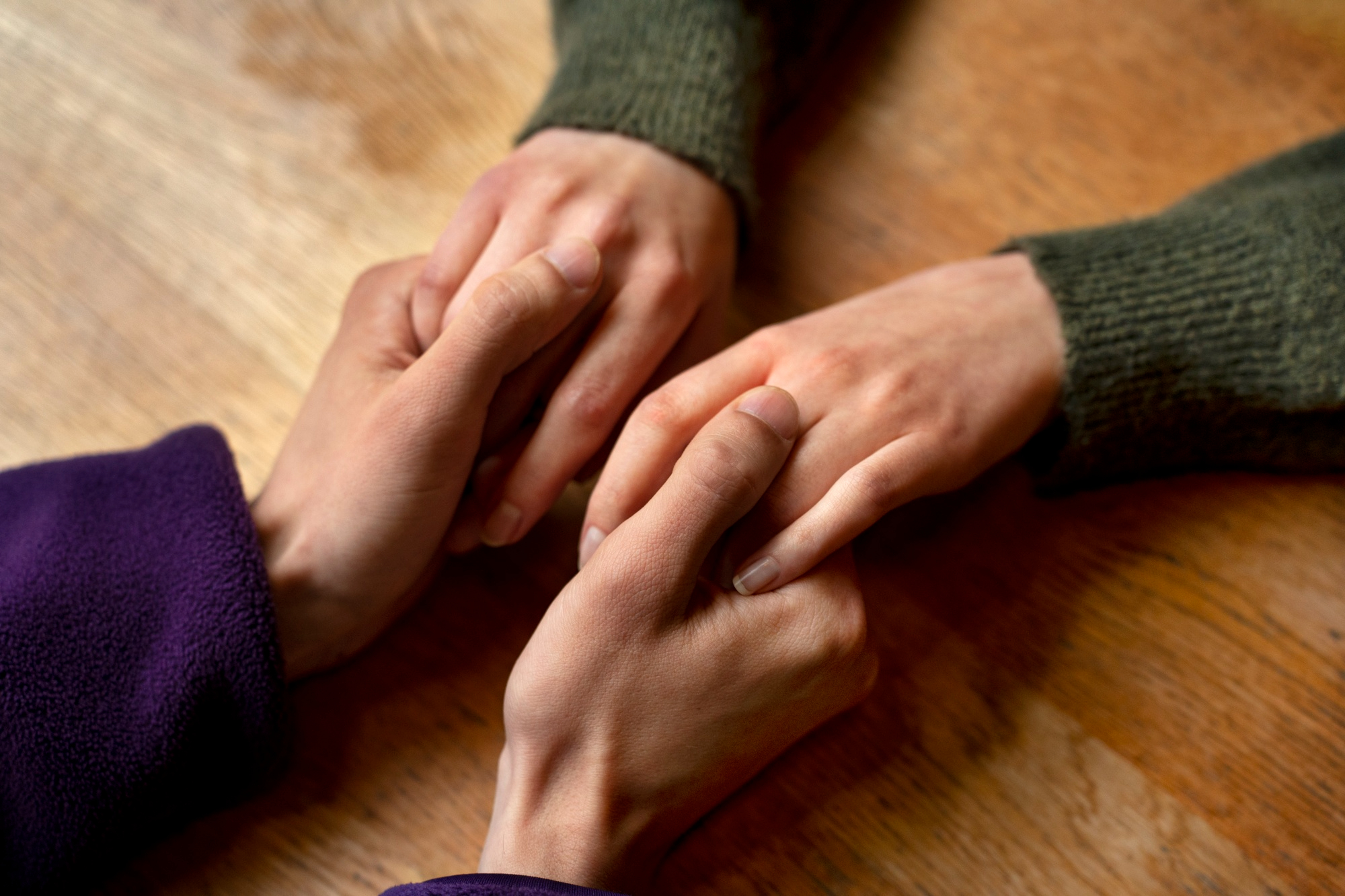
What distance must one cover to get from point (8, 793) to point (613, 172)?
0.50 meters

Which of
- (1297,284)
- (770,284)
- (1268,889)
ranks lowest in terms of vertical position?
(1268,889)

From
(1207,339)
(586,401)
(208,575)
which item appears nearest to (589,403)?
(586,401)

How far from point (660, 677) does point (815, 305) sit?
34cm

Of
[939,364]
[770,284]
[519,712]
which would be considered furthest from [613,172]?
[519,712]

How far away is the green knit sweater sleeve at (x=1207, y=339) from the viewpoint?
543 mm

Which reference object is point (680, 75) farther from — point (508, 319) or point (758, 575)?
point (758, 575)

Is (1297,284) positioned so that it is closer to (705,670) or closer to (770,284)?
(770,284)

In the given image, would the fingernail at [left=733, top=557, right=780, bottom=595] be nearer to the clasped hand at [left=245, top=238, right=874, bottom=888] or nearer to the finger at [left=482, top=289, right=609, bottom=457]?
the clasped hand at [left=245, top=238, right=874, bottom=888]

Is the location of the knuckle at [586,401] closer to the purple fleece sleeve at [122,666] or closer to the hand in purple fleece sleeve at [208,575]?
the hand in purple fleece sleeve at [208,575]

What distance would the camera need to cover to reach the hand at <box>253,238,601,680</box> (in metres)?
0.50

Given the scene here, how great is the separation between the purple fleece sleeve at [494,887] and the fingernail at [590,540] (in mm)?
168

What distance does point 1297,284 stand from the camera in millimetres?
542

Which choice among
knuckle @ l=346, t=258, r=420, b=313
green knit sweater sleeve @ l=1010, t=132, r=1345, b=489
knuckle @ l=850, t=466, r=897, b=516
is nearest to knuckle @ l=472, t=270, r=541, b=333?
knuckle @ l=346, t=258, r=420, b=313

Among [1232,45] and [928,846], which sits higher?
[1232,45]
